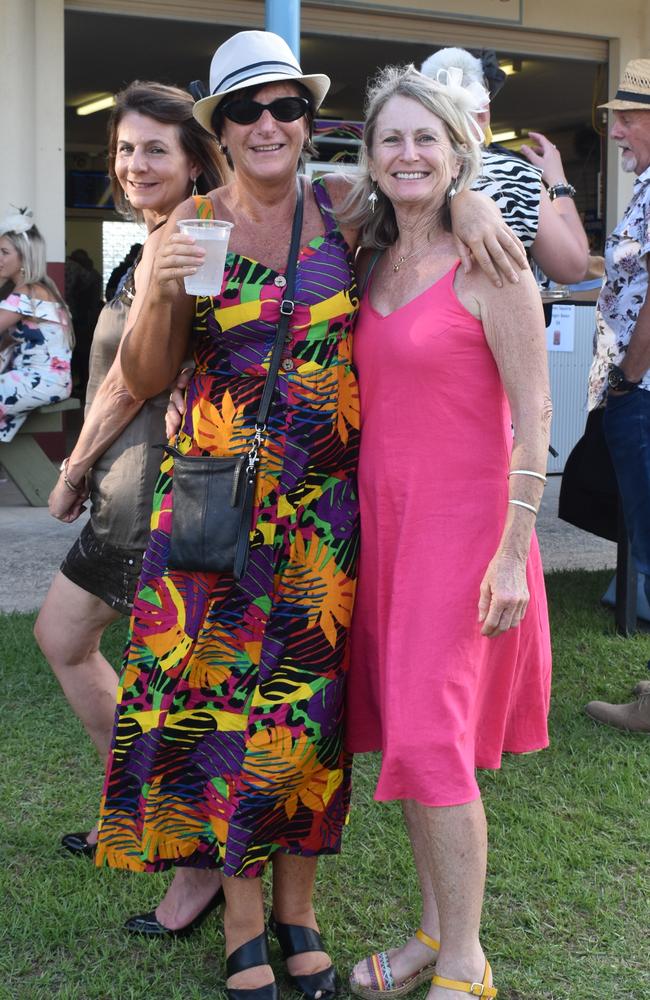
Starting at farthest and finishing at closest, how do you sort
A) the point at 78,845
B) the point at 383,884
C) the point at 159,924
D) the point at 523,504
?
the point at 78,845
the point at 383,884
the point at 159,924
the point at 523,504

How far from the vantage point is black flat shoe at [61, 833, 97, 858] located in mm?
3410

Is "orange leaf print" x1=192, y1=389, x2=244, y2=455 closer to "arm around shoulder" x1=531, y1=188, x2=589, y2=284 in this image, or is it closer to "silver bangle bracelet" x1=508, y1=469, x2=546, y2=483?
"silver bangle bracelet" x1=508, y1=469, x2=546, y2=483

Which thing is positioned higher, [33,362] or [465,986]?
[33,362]

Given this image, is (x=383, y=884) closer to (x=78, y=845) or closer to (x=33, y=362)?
(x=78, y=845)

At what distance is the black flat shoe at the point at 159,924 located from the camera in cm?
299

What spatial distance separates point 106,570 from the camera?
123 inches

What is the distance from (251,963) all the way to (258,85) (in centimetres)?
198

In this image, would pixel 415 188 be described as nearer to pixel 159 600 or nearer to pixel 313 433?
pixel 313 433

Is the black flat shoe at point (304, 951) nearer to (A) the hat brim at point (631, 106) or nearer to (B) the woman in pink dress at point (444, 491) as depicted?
(B) the woman in pink dress at point (444, 491)

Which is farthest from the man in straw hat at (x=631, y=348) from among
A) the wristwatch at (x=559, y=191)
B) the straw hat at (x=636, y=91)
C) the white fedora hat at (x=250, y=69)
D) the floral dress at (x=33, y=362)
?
the floral dress at (x=33, y=362)

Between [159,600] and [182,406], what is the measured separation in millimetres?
466

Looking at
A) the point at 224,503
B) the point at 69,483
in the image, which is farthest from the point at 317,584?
the point at 69,483

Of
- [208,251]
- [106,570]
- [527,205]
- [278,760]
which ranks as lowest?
[278,760]

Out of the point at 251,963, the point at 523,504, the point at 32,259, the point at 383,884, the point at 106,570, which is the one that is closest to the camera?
the point at 523,504
